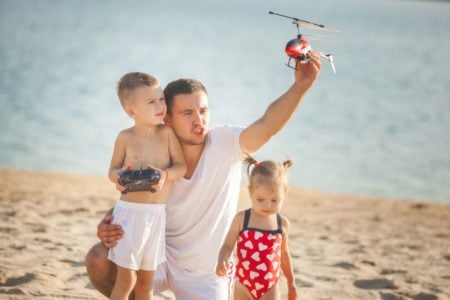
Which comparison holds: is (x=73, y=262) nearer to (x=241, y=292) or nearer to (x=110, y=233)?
(x=110, y=233)

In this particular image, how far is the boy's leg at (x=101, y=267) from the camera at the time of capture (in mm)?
4344

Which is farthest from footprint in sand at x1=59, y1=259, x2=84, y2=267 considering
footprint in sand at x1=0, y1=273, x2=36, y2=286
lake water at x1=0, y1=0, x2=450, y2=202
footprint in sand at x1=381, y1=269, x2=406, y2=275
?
lake water at x1=0, y1=0, x2=450, y2=202

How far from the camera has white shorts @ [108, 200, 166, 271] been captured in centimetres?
416

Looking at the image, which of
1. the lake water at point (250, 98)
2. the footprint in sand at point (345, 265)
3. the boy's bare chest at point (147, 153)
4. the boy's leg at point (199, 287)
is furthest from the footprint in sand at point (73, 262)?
the lake water at point (250, 98)

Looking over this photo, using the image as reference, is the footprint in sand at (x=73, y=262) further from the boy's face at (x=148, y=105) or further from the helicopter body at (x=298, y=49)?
the helicopter body at (x=298, y=49)

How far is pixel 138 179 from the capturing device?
400cm

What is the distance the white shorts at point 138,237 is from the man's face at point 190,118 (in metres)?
0.53

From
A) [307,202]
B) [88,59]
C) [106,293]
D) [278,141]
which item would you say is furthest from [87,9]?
[106,293]

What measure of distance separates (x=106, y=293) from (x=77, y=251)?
2.05 metres

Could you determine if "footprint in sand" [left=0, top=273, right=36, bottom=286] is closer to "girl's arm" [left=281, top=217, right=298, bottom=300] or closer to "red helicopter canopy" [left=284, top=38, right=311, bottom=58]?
"girl's arm" [left=281, top=217, right=298, bottom=300]

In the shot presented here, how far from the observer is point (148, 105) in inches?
166

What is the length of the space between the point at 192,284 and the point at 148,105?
4.26 ft

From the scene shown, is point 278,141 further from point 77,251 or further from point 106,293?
point 106,293

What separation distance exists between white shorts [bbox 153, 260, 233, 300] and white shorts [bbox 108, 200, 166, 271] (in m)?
0.36
